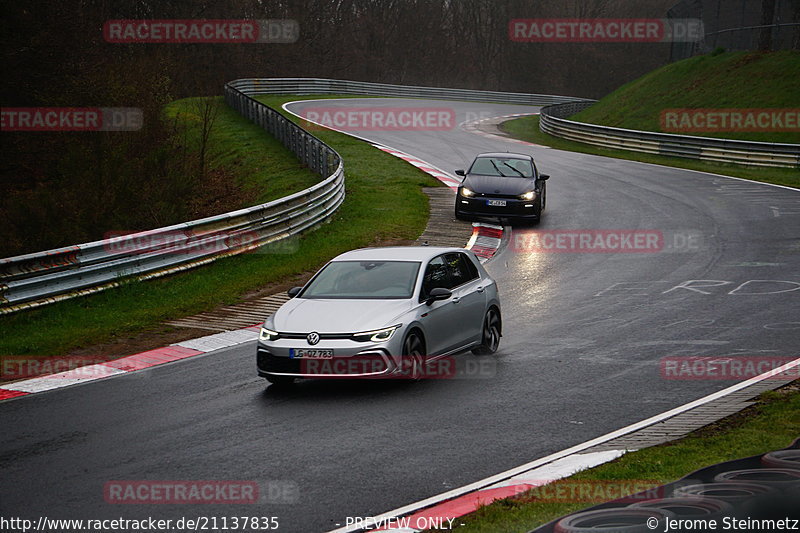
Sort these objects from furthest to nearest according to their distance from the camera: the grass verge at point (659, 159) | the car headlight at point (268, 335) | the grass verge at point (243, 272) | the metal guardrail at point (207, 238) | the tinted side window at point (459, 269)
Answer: the grass verge at point (659, 159)
the metal guardrail at point (207, 238)
the grass verge at point (243, 272)
the tinted side window at point (459, 269)
the car headlight at point (268, 335)

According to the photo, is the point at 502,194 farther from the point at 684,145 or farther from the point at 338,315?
the point at 684,145

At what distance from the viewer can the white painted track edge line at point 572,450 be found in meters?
7.09

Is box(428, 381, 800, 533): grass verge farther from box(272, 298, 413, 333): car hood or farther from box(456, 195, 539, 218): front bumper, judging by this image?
box(456, 195, 539, 218): front bumper

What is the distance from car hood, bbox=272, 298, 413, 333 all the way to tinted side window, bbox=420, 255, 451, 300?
53 centimetres

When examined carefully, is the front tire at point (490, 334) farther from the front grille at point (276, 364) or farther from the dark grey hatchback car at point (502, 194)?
the dark grey hatchback car at point (502, 194)

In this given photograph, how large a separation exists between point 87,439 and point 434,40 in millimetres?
92124

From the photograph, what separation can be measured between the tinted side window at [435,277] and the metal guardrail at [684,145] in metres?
25.9

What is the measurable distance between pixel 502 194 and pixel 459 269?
12.1m

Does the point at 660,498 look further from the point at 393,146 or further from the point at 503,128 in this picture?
the point at 503,128

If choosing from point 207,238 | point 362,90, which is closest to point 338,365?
point 207,238

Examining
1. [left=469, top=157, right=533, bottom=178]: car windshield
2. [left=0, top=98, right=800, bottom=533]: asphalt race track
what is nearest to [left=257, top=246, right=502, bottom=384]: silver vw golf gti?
[left=0, top=98, right=800, bottom=533]: asphalt race track

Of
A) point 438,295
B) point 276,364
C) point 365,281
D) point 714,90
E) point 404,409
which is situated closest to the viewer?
point 404,409

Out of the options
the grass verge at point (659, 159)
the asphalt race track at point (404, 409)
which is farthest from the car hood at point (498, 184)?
the grass verge at point (659, 159)

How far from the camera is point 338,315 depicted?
36.0ft
